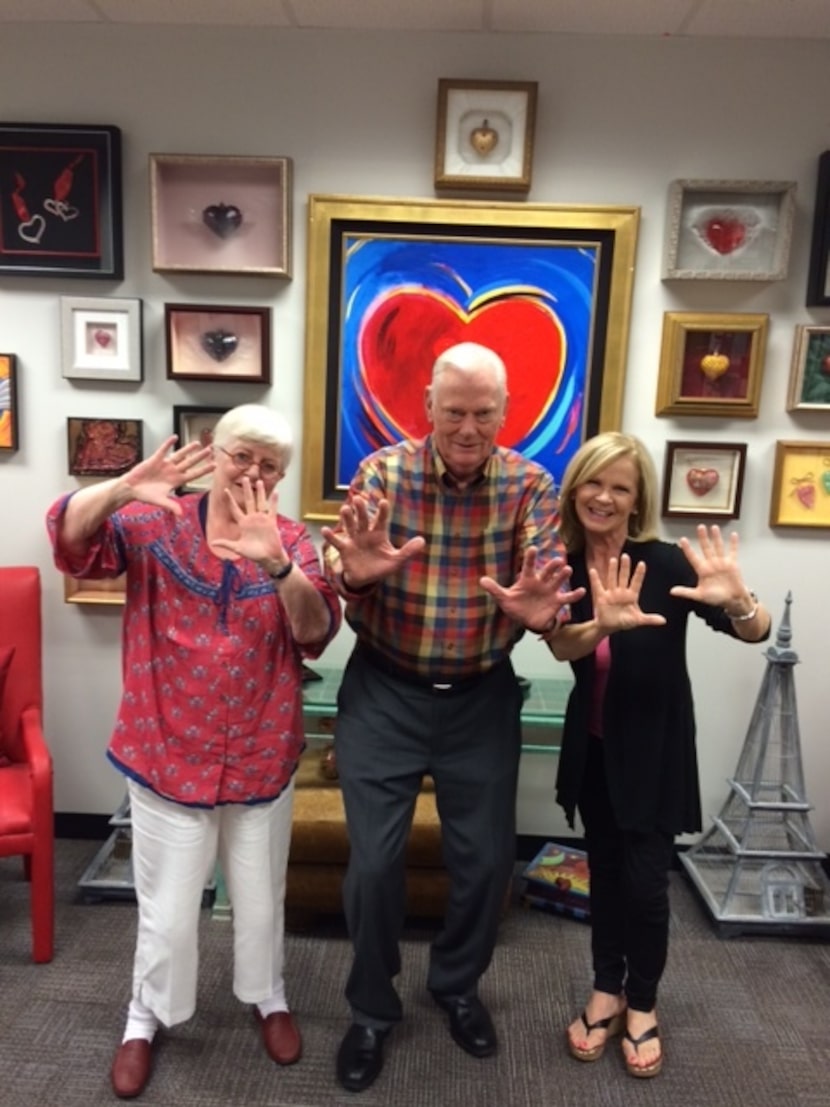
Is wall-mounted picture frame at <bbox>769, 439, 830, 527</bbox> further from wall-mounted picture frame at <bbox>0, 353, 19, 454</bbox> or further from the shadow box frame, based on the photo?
wall-mounted picture frame at <bbox>0, 353, 19, 454</bbox>

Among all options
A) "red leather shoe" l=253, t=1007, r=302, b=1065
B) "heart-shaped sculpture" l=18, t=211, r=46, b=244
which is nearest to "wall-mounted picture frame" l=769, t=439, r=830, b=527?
"red leather shoe" l=253, t=1007, r=302, b=1065

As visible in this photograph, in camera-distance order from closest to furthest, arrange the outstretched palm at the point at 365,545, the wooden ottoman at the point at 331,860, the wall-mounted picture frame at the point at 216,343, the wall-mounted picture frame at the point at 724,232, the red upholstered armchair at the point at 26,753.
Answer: the outstretched palm at the point at 365,545 → the red upholstered armchair at the point at 26,753 → the wooden ottoman at the point at 331,860 → the wall-mounted picture frame at the point at 724,232 → the wall-mounted picture frame at the point at 216,343

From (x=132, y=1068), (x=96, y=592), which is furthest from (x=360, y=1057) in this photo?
(x=96, y=592)

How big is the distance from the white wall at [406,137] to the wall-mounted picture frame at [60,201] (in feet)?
0.17

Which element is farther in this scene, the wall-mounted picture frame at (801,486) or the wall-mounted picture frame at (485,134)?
the wall-mounted picture frame at (801,486)

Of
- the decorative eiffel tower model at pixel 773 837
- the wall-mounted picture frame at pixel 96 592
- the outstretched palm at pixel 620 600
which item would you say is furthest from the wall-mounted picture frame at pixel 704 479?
the wall-mounted picture frame at pixel 96 592

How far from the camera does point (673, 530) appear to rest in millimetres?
2469

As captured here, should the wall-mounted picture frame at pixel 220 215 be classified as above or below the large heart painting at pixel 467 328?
above

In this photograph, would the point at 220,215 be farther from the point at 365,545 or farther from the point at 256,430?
the point at 365,545

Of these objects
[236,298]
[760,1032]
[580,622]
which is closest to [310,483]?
[236,298]

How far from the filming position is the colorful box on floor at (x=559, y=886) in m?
2.33

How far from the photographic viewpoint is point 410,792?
5.58ft

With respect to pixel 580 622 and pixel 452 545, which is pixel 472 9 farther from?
pixel 580 622

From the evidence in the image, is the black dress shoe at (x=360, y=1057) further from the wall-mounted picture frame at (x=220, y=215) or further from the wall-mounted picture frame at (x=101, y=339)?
the wall-mounted picture frame at (x=220, y=215)
